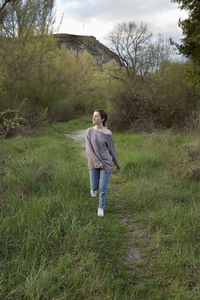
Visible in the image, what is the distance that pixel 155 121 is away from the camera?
11.3 meters

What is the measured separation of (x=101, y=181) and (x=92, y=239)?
1100 mm

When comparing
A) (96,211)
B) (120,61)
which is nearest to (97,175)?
(96,211)

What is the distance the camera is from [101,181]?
386 cm

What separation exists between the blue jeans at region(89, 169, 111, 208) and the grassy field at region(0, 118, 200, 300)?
12.0 inches

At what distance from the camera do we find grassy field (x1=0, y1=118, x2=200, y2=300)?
227 centimetres

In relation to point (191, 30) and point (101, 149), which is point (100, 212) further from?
point (191, 30)

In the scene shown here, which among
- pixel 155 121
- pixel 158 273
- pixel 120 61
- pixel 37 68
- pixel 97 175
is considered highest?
pixel 120 61

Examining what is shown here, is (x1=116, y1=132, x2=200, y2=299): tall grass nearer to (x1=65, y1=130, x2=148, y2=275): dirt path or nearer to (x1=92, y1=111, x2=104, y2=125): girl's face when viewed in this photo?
(x1=65, y1=130, x2=148, y2=275): dirt path

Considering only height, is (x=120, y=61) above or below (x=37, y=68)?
above

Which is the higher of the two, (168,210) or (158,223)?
(168,210)

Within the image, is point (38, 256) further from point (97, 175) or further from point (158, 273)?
point (97, 175)

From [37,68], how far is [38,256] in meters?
12.1

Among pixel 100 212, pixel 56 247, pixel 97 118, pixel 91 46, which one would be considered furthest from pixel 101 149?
pixel 91 46

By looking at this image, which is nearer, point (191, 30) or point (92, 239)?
point (92, 239)
